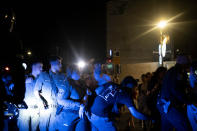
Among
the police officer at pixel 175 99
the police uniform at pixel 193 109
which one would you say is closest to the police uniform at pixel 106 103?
the police officer at pixel 175 99

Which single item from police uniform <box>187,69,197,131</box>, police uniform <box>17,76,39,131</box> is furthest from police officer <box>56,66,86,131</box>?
police uniform <box>187,69,197,131</box>

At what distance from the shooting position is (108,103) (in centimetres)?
368

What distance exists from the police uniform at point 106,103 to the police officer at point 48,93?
59.0 inches

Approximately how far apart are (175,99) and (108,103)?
1.74m

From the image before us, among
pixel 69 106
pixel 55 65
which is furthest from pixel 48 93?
pixel 69 106

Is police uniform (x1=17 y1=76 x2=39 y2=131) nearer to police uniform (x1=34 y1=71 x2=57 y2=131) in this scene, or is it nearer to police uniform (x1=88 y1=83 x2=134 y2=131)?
police uniform (x1=34 y1=71 x2=57 y2=131)

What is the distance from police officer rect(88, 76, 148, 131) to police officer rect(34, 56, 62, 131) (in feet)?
4.94

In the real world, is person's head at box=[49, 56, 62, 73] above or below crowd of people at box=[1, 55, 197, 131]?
above

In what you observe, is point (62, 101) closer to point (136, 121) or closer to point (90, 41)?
point (136, 121)

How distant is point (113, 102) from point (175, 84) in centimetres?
171

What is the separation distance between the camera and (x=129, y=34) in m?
22.9

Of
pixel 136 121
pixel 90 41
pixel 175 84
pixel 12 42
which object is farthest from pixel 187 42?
pixel 12 42

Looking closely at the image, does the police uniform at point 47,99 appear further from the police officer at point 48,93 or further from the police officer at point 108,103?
the police officer at point 108,103

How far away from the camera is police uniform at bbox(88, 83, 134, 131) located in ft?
11.8
